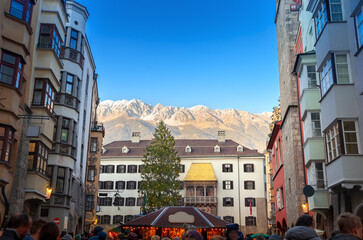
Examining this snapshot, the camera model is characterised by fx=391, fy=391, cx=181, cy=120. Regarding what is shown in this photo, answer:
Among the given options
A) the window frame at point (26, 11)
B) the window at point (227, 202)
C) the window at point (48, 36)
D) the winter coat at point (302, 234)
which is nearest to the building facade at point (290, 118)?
the window at point (48, 36)

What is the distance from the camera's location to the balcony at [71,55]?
31039 millimetres

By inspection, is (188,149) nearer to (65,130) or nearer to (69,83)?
(69,83)

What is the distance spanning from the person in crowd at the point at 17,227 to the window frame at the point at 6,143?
45.7 feet

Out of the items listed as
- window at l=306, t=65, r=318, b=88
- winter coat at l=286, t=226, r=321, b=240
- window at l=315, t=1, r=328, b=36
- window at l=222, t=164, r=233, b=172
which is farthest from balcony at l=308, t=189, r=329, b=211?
window at l=222, t=164, r=233, b=172

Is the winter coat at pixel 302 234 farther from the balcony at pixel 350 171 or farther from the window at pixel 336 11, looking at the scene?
the window at pixel 336 11

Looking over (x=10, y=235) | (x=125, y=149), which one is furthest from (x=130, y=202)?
(x=10, y=235)

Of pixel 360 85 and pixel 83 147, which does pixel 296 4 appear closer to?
pixel 360 85

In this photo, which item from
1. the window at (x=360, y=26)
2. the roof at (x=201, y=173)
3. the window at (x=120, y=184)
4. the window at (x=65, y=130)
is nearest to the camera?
the window at (x=360, y=26)

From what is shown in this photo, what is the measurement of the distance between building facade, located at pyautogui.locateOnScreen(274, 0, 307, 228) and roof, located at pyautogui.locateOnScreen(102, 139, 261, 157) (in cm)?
3973

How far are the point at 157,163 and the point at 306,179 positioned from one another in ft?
111

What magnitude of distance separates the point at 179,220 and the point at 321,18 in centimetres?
1322

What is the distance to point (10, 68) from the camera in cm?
1933

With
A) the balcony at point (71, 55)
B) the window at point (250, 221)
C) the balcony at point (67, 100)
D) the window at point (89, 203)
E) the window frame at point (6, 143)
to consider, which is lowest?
the window at point (250, 221)

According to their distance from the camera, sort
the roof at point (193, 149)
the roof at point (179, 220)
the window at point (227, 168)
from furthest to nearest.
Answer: the roof at point (193, 149), the window at point (227, 168), the roof at point (179, 220)
